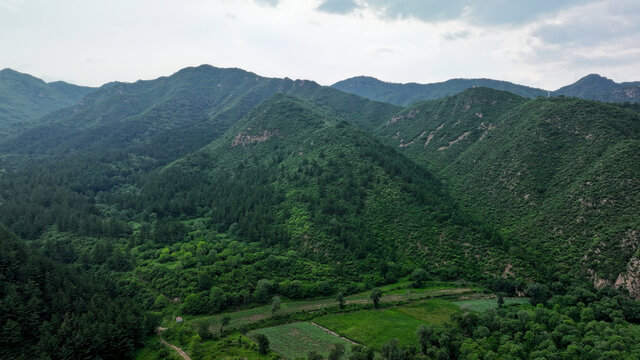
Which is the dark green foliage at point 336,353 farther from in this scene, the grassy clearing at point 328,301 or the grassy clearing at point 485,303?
the grassy clearing at point 485,303

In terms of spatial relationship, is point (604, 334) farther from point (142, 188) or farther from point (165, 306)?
point (142, 188)

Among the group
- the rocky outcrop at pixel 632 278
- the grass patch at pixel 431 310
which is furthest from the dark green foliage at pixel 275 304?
the rocky outcrop at pixel 632 278

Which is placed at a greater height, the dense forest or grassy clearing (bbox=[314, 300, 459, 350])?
the dense forest

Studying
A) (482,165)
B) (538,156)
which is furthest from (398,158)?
(538,156)

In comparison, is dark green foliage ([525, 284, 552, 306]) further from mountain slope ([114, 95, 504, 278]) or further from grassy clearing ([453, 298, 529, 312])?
mountain slope ([114, 95, 504, 278])

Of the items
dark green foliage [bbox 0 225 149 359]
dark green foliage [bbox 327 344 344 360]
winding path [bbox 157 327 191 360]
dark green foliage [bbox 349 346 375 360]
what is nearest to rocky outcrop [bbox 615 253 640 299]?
dark green foliage [bbox 349 346 375 360]

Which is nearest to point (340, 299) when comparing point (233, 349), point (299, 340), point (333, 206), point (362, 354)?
point (299, 340)
